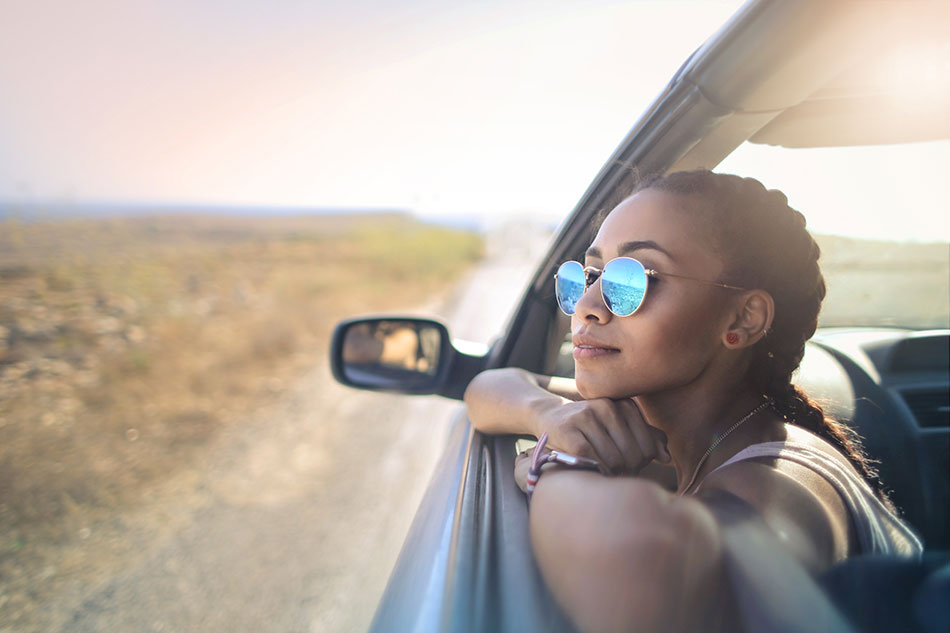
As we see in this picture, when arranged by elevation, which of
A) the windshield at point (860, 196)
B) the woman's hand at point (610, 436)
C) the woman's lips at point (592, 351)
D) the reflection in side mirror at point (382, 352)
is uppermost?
the windshield at point (860, 196)

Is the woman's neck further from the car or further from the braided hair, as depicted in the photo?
the car

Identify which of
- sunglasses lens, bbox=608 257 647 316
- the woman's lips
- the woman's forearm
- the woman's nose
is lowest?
the woman's forearm

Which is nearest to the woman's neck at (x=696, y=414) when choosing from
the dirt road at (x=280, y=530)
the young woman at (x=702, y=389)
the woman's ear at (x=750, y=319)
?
the young woman at (x=702, y=389)

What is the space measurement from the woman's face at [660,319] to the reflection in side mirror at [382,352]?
151cm

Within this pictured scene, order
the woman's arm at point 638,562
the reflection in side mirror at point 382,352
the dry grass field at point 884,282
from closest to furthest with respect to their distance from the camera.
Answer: the woman's arm at point 638,562, the dry grass field at point 884,282, the reflection in side mirror at point 382,352

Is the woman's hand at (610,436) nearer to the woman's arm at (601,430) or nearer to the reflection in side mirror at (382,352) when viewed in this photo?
the woman's arm at (601,430)

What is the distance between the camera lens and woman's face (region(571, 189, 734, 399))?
1.29 meters

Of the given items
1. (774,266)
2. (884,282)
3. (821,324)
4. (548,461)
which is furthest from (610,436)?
(884,282)

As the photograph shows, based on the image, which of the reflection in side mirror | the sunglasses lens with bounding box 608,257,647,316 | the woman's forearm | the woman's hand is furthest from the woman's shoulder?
the reflection in side mirror

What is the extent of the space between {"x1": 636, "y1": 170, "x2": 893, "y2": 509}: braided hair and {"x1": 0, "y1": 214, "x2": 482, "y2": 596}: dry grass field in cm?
457

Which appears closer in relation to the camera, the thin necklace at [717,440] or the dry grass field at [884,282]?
the thin necklace at [717,440]

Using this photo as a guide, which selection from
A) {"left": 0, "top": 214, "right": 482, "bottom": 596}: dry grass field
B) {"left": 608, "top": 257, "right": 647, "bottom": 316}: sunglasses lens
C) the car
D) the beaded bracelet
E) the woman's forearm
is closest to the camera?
the car

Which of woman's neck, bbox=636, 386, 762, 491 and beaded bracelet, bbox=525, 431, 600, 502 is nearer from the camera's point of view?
beaded bracelet, bbox=525, 431, 600, 502

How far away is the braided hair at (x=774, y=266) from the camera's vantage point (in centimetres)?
132
